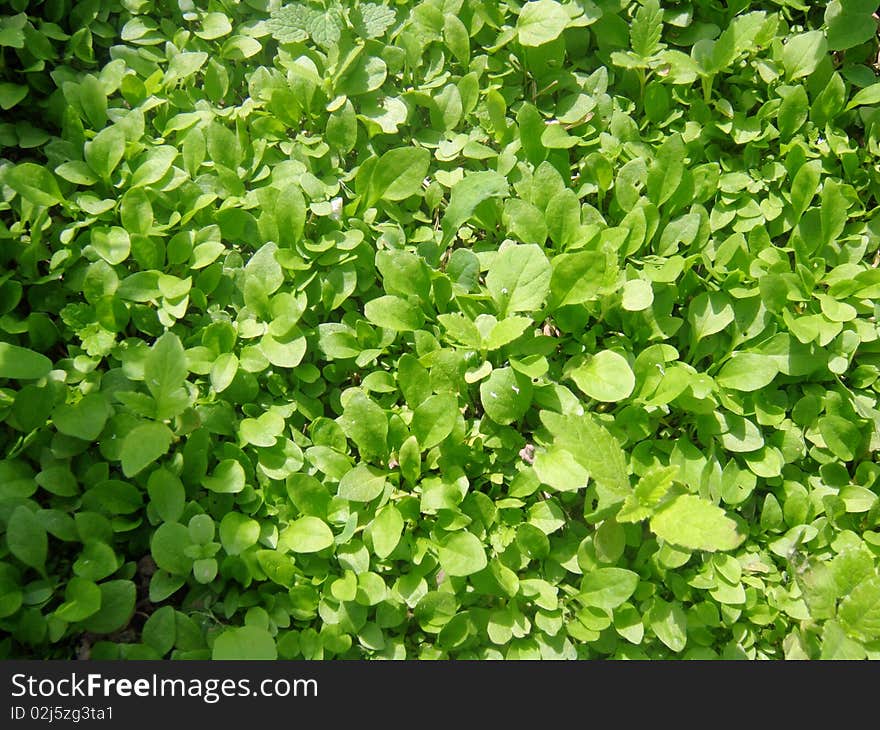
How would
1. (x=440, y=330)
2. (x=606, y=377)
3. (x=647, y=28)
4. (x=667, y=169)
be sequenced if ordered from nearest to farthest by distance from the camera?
(x=606, y=377) → (x=440, y=330) → (x=667, y=169) → (x=647, y=28)

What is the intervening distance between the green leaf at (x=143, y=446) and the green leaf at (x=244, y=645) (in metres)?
0.40

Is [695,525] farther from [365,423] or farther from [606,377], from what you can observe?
[365,423]

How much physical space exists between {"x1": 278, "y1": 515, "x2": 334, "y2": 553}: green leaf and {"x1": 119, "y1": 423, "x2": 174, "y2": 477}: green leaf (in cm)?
33

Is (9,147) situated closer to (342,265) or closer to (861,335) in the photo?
(342,265)

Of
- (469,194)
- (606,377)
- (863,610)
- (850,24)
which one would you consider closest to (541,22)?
(469,194)

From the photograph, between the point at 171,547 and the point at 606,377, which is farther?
the point at 606,377

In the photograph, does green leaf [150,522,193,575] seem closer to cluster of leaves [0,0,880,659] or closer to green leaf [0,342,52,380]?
cluster of leaves [0,0,880,659]

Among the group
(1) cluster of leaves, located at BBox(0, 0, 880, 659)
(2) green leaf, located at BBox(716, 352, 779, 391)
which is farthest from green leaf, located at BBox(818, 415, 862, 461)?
(2) green leaf, located at BBox(716, 352, 779, 391)

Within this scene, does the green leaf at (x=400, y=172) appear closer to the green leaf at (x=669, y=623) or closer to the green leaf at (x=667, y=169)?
the green leaf at (x=667, y=169)

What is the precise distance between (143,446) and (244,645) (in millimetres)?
476

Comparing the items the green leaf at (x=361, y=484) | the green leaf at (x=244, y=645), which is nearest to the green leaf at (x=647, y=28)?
the green leaf at (x=361, y=484)

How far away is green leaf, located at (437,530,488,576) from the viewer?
1598mm

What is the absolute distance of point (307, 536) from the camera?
1629mm

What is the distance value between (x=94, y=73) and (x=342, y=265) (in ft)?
3.22
